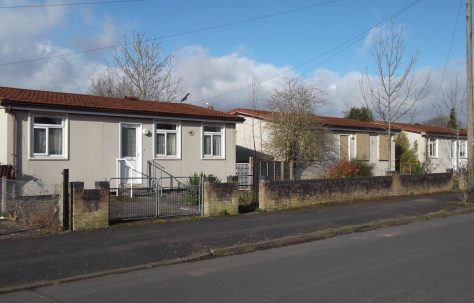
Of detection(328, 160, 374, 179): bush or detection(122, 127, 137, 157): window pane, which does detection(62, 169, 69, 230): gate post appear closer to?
detection(122, 127, 137, 157): window pane

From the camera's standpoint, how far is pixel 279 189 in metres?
16.4

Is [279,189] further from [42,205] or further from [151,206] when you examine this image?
[42,205]

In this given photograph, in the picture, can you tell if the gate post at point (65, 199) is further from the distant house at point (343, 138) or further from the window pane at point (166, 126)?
the distant house at point (343, 138)

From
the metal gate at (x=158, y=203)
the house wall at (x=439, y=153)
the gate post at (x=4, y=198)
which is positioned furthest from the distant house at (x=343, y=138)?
the gate post at (x=4, y=198)

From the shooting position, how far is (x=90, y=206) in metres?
12.1

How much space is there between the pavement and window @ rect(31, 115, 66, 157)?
5847 millimetres

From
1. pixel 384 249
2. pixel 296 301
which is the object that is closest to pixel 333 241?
pixel 384 249

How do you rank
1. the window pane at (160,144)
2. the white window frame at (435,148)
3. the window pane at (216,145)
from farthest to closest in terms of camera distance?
the white window frame at (435,148) < the window pane at (216,145) < the window pane at (160,144)

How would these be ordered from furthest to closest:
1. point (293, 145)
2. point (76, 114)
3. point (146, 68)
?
point (146, 68) < point (293, 145) < point (76, 114)

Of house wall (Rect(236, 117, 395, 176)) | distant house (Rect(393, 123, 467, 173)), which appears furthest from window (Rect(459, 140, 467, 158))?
house wall (Rect(236, 117, 395, 176))

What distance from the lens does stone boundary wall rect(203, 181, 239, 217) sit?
47.3ft

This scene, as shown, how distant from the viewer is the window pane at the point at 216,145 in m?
21.7

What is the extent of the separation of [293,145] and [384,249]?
14827 mm

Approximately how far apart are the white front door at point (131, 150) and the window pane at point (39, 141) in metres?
2.85
